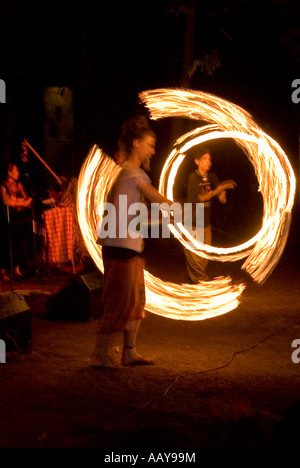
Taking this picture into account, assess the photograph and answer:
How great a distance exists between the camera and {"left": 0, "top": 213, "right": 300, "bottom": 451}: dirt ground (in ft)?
14.2

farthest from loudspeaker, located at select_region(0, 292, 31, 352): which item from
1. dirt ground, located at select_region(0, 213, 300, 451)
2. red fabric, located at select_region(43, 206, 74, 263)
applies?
red fabric, located at select_region(43, 206, 74, 263)

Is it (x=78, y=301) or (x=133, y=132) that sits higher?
(x=133, y=132)

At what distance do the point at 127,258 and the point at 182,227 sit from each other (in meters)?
2.87

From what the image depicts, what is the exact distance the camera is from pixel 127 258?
5.69 meters

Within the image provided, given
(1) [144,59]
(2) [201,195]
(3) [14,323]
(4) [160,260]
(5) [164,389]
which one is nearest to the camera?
(5) [164,389]

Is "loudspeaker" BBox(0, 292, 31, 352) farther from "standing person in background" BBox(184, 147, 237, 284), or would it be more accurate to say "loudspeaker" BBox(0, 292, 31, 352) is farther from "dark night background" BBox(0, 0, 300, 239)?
"dark night background" BBox(0, 0, 300, 239)

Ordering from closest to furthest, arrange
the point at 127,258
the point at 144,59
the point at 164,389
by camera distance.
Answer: the point at 164,389
the point at 127,258
the point at 144,59

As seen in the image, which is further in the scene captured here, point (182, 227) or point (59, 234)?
point (59, 234)

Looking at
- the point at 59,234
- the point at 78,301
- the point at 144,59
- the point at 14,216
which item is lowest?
the point at 78,301

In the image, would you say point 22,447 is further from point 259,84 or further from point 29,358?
point 259,84

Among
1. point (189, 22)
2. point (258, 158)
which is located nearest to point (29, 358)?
point (258, 158)

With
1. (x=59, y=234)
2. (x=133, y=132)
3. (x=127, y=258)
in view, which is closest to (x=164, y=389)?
(x=127, y=258)

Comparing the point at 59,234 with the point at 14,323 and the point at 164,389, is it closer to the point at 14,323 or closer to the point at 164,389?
the point at 14,323

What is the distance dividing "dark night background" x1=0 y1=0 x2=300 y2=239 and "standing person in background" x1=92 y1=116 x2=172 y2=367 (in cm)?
821
